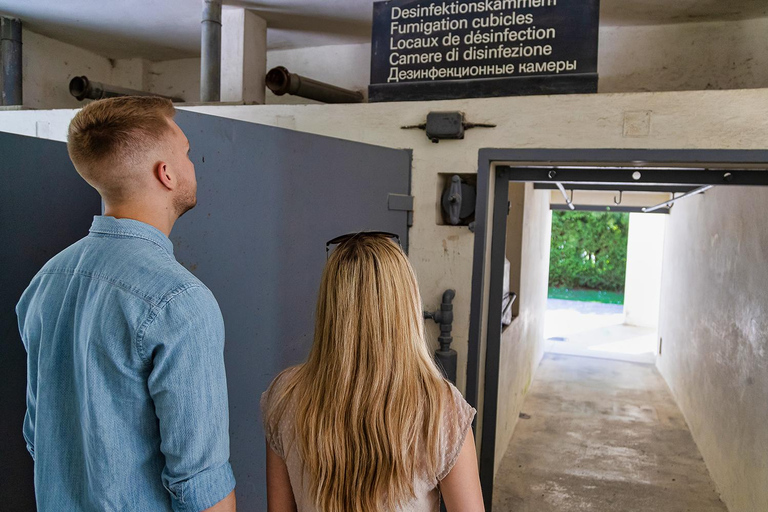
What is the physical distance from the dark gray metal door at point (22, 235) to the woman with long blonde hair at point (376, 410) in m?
1.31

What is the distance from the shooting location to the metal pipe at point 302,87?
3.65 meters

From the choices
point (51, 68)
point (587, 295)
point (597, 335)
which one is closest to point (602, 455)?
point (51, 68)

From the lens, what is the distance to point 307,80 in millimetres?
3670

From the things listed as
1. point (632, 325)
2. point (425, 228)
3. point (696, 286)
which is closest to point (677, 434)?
point (696, 286)

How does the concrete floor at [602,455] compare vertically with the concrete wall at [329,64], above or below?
below

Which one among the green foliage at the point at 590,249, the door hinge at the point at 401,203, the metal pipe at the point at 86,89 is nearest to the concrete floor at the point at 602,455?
the door hinge at the point at 401,203

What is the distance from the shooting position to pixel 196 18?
3787mm

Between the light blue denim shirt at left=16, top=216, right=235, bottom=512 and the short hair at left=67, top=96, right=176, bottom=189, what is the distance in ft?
0.42

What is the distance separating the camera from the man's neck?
3.92 ft

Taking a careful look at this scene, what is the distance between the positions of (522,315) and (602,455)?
1497 mm

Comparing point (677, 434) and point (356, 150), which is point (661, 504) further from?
point (356, 150)

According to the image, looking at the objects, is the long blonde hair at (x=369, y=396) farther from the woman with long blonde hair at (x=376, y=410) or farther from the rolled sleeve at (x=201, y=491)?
the rolled sleeve at (x=201, y=491)

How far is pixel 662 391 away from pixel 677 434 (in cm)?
157

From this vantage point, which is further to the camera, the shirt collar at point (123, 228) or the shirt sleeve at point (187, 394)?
the shirt collar at point (123, 228)
